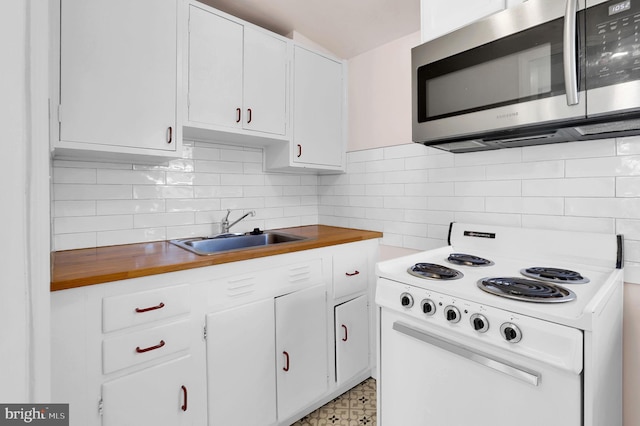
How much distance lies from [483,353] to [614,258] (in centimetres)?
78

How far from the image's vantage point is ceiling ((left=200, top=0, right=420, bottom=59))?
1922mm

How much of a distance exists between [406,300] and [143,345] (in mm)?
1059

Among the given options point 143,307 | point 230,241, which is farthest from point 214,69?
point 143,307

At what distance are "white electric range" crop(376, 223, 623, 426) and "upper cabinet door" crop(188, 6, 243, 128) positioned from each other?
127 centimetres

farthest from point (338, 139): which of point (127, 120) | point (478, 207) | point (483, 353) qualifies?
point (483, 353)

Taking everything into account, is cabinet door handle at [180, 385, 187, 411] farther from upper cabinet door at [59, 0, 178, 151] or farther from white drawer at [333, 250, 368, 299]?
Answer: upper cabinet door at [59, 0, 178, 151]

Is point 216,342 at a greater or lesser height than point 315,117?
lesser

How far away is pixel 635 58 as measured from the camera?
3.17 ft

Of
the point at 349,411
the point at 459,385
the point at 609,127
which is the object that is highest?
the point at 609,127

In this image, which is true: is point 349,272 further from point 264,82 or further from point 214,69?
point 214,69

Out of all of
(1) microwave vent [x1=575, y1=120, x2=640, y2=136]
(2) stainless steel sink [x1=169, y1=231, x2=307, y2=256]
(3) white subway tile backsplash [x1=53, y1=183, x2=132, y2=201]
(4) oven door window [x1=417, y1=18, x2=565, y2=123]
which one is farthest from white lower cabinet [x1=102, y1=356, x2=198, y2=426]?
(1) microwave vent [x1=575, y1=120, x2=640, y2=136]

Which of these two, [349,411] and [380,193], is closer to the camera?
[349,411]

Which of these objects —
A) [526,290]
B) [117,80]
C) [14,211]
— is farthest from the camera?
[117,80]

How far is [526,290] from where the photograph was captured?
1.05 m
